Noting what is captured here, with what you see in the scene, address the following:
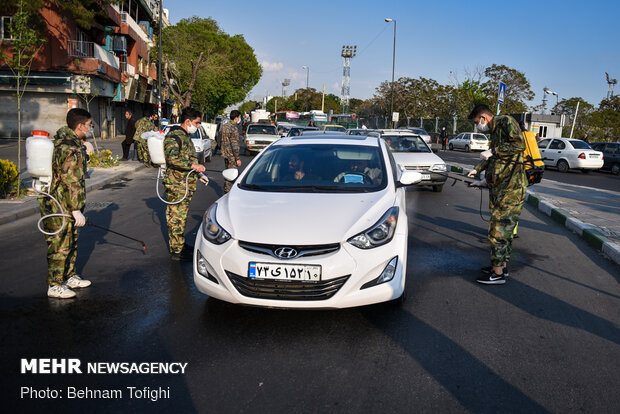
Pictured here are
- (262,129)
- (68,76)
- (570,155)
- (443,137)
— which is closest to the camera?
(570,155)

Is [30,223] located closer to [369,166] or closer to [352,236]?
[369,166]

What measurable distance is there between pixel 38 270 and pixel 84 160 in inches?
63.0

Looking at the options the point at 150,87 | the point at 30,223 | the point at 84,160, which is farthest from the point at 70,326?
the point at 150,87

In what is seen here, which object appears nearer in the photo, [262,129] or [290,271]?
[290,271]

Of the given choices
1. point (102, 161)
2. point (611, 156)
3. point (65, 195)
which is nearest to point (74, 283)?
point (65, 195)

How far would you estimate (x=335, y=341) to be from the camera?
379cm

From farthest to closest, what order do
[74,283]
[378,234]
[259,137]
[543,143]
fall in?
[259,137] → [543,143] → [74,283] → [378,234]

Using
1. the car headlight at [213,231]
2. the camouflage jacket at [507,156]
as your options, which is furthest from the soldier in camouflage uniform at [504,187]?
the car headlight at [213,231]

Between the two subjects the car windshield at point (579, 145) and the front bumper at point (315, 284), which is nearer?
the front bumper at point (315, 284)

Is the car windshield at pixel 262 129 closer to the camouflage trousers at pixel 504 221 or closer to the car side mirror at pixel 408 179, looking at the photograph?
the car side mirror at pixel 408 179

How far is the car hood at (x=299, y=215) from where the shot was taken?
384cm

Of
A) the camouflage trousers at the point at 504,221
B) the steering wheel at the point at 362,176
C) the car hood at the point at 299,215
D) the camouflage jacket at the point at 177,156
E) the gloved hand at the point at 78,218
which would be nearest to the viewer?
the car hood at the point at 299,215

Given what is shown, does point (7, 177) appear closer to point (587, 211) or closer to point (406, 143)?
point (406, 143)

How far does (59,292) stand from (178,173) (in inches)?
73.9
